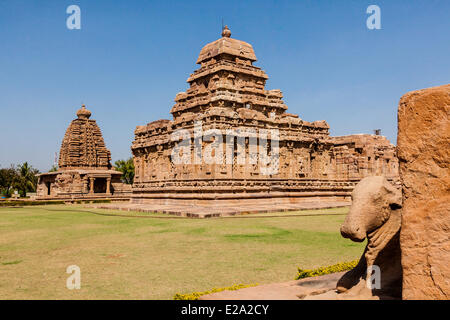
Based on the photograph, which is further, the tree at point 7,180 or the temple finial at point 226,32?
the tree at point 7,180

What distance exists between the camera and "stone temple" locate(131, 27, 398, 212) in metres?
23.9


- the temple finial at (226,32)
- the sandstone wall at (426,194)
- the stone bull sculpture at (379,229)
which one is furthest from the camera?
the temple finial at (226,32)

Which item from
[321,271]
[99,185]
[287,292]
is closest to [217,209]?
[321,271]

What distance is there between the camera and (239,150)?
25.3m

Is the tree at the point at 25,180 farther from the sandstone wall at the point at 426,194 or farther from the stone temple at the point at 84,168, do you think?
the sandstone wall at the point at 426,194

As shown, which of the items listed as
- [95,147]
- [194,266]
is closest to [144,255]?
[194,266]

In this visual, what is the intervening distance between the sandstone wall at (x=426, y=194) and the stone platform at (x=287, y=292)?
1.01 metres

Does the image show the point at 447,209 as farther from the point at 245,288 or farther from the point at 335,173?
the point at 335,173

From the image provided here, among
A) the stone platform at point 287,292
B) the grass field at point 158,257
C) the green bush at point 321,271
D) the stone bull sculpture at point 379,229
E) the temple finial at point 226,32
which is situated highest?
the temple finial at point 226,32

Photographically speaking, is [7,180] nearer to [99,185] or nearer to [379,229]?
[99,185]

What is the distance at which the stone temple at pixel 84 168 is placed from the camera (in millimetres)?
42250

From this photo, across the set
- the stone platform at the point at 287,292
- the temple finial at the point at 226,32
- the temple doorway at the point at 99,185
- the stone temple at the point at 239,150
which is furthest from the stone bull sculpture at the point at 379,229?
the temple doorway at the point at 99,185

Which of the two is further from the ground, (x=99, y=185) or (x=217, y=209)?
(x=99, y=185)

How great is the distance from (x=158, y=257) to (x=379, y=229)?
17.7 feet
